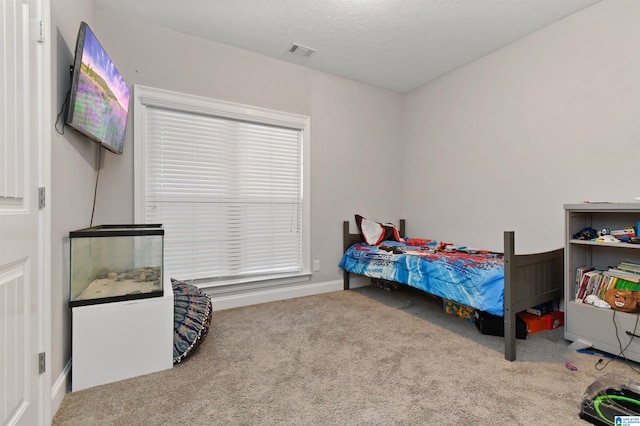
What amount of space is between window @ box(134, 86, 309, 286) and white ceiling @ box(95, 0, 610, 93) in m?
0.60

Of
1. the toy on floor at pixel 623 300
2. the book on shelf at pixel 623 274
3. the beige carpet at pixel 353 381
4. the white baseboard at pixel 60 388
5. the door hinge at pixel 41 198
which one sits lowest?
the beige carpet at pixel 353 381

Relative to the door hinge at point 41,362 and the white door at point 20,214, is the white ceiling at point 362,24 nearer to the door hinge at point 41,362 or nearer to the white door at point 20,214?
the white door at point 20,214

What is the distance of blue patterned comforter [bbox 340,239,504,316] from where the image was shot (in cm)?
190

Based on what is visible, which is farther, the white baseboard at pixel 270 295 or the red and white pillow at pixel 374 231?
the red and white pillow at pixel 374 231

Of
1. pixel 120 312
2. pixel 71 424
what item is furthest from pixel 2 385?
pixel 120 312

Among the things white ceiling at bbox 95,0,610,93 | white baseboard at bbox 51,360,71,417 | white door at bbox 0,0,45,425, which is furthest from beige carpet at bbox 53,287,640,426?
white ceiling at bbox 95,0,610,93

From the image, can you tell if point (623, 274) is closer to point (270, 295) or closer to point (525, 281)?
point (525, 281)

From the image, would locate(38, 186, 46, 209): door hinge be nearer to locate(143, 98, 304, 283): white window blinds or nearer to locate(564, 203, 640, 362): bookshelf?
locate(143, 98, 304, 283): white window blinds

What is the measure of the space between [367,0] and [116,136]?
2090mm

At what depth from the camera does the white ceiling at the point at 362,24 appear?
7.23 feet

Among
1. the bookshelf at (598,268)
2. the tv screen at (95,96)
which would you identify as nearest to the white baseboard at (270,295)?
the tv screen at (95,96)

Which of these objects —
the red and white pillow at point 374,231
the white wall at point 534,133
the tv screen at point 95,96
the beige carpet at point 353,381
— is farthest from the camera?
the red and white pillow at point 374,231

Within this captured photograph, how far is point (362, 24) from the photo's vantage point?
243 centimetres

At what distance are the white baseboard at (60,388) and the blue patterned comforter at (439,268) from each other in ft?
7.57
